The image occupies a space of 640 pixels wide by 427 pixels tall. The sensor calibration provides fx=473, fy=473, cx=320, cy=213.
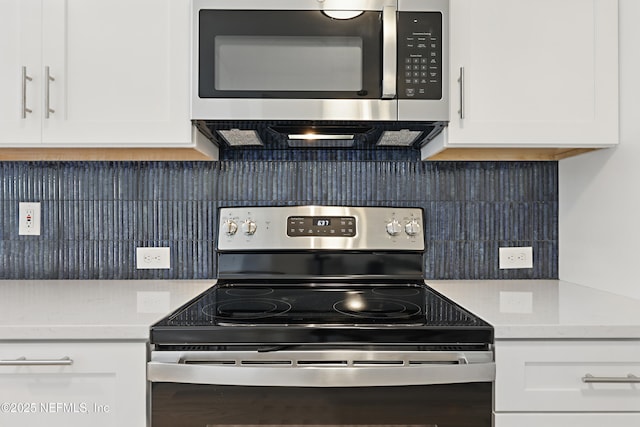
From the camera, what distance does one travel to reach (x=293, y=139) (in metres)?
1.58

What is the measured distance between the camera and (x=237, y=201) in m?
1.71

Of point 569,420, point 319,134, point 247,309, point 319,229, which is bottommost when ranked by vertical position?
point 569,420

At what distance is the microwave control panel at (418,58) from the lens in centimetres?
135

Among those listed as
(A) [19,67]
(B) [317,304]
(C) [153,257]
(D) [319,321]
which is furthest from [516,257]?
(A) [19,67]

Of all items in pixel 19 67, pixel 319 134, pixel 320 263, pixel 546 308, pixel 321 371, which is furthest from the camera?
pixel 320 263

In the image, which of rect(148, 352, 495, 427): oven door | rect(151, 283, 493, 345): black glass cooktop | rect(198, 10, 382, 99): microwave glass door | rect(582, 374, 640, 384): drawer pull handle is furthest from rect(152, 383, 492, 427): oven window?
rect(198, 10, 382, 99): microwave glass door

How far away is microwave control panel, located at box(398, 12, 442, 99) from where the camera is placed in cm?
135

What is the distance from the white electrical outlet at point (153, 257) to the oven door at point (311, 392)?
2.26ft

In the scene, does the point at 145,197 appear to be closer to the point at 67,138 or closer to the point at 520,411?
the point at 67,138

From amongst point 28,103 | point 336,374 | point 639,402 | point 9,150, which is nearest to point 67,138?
point 28,103

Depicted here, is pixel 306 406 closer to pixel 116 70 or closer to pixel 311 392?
pixel 311 392

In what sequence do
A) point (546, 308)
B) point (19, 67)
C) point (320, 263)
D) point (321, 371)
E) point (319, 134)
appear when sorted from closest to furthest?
1. point (321, 371)
2. point (546, 308)
3. point (19, 67)
4. point (319, 134)
5. point (320, 263)

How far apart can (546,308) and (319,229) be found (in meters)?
0.75

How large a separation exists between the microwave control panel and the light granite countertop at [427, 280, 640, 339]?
0.61 m
